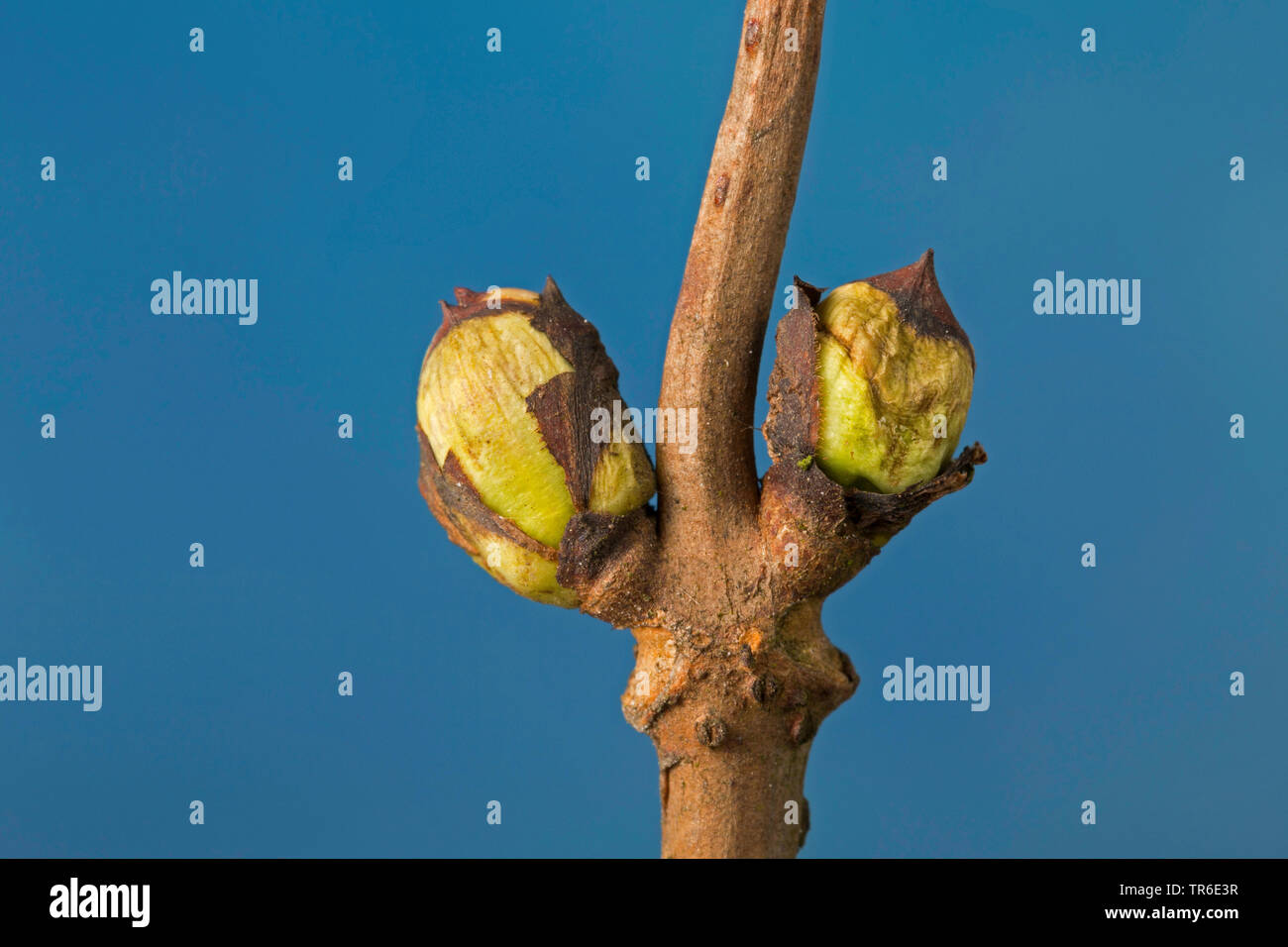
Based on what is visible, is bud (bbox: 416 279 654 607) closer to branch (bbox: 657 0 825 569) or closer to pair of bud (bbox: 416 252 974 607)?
pair of bud (bbox: 416 252 974 607)

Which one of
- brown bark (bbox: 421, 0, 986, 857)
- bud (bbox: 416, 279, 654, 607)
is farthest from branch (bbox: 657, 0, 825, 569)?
bud (bbox: 416, 279, 654, 607)

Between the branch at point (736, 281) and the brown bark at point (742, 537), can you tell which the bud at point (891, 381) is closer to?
the brown bark at point (742, 537)

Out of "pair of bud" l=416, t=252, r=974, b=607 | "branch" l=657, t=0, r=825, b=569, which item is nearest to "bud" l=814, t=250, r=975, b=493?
"pair of bud" l=416, t=252, r=974, b=607

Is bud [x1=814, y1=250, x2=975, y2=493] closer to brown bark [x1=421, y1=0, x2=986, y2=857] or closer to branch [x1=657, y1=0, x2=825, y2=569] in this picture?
brown bark [x1=421, y1=0, x2=986, y2=857]

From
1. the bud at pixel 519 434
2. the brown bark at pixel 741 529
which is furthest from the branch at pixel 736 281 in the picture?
the bud at pixel 519 434

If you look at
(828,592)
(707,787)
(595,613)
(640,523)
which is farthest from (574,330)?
(707,787)

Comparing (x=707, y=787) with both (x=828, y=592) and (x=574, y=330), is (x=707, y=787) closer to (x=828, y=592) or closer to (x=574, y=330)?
(x=828, y=592)

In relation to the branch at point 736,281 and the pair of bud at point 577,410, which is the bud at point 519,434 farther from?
the branch at point 736,281

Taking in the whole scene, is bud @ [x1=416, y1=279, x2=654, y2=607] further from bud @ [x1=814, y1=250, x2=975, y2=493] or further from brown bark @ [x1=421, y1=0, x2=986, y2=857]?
bud @ [x1=814, y1=250, x2=975, y2=493]

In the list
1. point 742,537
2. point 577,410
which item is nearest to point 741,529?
point 742,537
